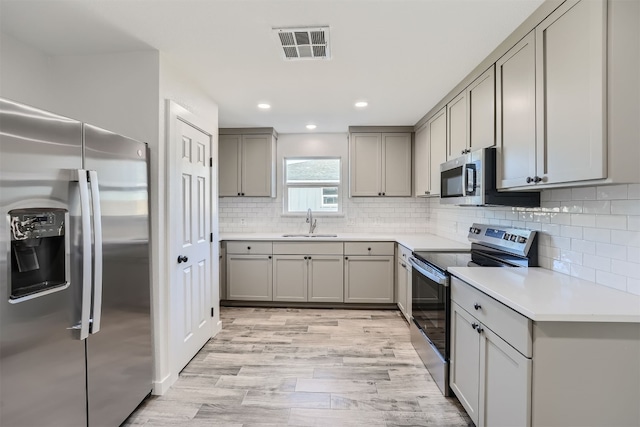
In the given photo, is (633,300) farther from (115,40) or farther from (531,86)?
(115,40)

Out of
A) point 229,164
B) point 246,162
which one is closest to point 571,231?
point 246,162

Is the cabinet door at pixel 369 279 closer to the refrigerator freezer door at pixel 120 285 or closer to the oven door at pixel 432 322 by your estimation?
the oven door at pixel 432 322

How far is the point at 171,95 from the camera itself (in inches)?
89.7

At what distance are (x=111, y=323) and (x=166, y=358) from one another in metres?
0.64

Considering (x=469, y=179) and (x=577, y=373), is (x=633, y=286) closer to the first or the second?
(x=577, y=373)

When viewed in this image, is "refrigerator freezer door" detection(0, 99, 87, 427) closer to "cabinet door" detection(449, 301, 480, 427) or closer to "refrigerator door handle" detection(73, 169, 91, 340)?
"refrigerator door handle" detection(73, 169, 91, 340)

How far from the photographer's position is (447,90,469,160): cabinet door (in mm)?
2600

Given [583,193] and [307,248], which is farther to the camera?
[307,248]

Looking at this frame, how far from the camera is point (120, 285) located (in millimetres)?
1793

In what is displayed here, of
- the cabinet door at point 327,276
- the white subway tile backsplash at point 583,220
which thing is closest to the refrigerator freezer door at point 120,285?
the cabinet door at point 327,276

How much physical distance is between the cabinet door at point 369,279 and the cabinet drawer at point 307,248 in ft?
0.66

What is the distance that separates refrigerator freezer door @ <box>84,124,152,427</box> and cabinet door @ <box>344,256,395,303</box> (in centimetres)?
233

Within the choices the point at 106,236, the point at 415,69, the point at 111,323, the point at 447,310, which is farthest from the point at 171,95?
the point at 447,310

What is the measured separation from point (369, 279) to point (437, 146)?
1741 millimetres
